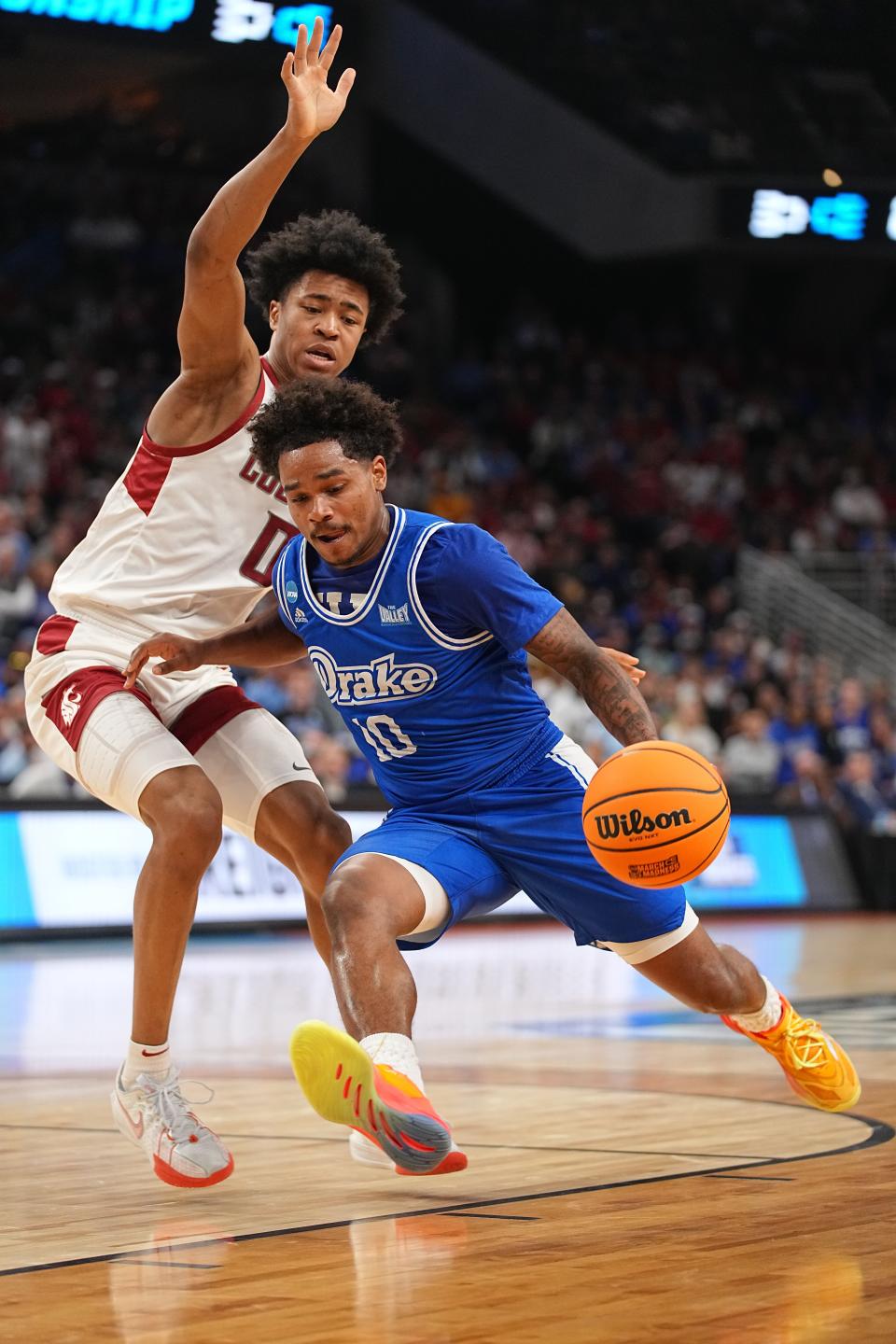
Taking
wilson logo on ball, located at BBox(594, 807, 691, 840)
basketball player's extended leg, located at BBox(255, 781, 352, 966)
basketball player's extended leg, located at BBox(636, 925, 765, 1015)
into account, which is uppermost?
wilson logo on ball, located at BBox(594, 807, 691, 840)

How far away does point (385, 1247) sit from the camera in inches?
152

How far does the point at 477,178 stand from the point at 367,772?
1156 cm

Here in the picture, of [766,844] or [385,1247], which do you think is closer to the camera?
[385,1247]

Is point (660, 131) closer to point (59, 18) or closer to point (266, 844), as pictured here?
point (59, 18)

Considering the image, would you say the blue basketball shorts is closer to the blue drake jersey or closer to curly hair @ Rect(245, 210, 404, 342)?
the blue drake jersey

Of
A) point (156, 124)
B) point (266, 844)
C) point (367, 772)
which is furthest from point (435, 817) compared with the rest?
point (156, 124)

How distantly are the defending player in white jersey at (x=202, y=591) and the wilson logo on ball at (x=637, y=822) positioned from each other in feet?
3.38

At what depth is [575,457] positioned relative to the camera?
957 inches

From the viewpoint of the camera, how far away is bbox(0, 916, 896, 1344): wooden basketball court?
10.7 feet

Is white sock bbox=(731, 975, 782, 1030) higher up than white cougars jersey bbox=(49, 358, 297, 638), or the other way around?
white cougars jersey bbox=(49, 358, 297, 638)

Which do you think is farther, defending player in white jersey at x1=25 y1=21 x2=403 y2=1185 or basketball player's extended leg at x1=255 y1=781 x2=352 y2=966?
basketball player's extended leg at x1=255 y1=781 x2=352 y2=966

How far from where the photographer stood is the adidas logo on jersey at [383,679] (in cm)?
474

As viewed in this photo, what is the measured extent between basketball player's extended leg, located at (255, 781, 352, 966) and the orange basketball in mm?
962

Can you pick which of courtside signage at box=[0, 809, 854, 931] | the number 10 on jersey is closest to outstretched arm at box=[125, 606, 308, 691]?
the number 10 on jersey
